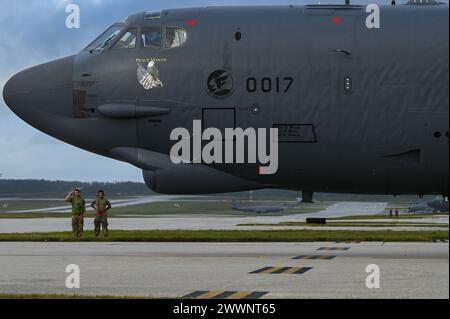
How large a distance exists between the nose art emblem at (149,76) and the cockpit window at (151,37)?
16.8 inches

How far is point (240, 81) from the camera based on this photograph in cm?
1764

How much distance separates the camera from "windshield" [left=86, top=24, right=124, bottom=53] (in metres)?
18.7

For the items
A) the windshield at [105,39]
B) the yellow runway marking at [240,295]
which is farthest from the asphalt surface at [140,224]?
the yellow runway marking at [240,295]

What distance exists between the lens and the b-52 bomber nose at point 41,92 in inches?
718

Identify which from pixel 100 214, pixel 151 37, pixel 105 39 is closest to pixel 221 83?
pixel 151 37

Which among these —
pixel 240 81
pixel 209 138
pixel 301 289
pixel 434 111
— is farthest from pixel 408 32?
pixel 301 289

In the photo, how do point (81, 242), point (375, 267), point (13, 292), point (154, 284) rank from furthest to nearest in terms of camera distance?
point (81, 242)
point (375, 267)
point (154, 284)
point (13, 292)

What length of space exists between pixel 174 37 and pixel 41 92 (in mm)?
3194

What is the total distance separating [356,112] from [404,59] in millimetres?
1480

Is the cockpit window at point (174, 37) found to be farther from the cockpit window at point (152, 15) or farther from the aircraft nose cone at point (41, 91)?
the aircraft nose cone at point (41, 91)

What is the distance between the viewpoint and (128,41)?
18.4 meters

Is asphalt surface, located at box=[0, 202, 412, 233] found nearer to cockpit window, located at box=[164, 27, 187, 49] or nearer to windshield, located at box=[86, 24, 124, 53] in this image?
windshield, located at box=[86, 24, 124, 53]

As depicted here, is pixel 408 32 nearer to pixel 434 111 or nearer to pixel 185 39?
pixel 434 111

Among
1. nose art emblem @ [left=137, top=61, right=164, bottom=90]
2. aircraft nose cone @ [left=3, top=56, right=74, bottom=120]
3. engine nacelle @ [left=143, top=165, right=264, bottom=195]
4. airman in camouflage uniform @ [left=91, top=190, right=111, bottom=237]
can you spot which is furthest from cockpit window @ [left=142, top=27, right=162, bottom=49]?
airman in camouflage uniform @ [left=91, top=190, right=111, bottom=237]
